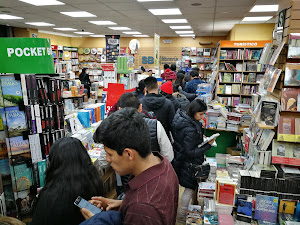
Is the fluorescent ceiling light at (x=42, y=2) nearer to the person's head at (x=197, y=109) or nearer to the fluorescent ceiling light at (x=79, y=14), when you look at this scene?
the fluorescent ceiling light at (x=79, y=14)

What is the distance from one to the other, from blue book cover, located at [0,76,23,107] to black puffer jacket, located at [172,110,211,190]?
188 centimetres

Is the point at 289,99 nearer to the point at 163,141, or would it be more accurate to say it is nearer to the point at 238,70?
the point at 163,141

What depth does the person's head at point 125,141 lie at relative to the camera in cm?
103

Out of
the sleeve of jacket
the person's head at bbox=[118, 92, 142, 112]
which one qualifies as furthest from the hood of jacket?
the sleeve of jacket

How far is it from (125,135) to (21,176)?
234 centimetres

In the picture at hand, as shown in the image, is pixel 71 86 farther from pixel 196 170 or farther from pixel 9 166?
pixel 196 170

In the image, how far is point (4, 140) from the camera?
9.03 feet

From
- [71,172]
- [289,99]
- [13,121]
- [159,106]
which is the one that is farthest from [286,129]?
[13,121]

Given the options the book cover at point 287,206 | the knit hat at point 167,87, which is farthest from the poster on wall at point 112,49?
the book cover at point 287,206

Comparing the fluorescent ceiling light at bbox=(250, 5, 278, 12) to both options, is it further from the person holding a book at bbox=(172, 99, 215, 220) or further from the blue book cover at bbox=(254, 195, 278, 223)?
the blue book cover at bbox=(254, 195, 278, 223)

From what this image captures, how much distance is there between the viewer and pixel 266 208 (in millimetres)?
2562

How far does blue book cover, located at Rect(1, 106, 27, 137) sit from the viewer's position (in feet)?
8.48

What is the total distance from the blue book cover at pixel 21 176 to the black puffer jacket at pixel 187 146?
1.82m

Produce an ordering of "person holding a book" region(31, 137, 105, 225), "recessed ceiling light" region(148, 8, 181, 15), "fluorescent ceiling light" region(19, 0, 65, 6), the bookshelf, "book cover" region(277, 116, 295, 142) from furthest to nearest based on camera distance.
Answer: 1. the bookshelf
2. "recessed ceiling light" region(148, 8, 181, 15)
3. "fluorescent ceiling light" region(19, 0, 65, 6)
4. "book cover" region(277, 116, 295, 142)
5. "person holding a book" region(31, 137, 105, 225)
